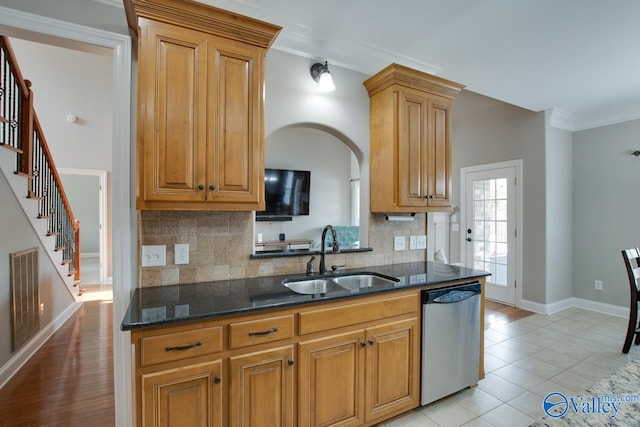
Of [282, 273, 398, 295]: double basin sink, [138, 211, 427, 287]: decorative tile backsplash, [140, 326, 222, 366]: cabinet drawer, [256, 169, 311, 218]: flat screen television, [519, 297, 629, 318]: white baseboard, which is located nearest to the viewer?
[140, 326, 222, 366]: cabinet drawer

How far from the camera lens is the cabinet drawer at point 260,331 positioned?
1.47 meters

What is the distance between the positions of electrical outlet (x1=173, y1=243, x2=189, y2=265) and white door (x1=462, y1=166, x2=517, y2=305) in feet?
14.3

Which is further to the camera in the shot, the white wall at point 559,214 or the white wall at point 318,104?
the white wall at point 559,214

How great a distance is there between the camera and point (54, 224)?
13.5 ft

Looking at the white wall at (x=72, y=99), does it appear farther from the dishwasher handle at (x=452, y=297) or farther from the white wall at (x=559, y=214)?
the white wall at (x=559, y=214)

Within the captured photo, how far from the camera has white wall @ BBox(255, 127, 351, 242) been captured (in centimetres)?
620

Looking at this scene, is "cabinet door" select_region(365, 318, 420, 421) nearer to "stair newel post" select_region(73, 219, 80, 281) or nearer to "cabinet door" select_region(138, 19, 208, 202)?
"cabinet door" select_region(138, 19, 208, 202)

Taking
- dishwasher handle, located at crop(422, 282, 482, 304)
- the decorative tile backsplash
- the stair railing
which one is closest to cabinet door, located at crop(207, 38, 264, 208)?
the decorative tile backsplash

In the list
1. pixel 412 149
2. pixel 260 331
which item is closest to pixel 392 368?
pixel 260 331

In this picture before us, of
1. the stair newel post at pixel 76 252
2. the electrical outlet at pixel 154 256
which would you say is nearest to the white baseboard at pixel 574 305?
the electrical outlet at pixel 154 256

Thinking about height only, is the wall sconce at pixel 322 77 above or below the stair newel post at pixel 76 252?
above

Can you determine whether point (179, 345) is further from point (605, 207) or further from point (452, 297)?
point (605, 207)

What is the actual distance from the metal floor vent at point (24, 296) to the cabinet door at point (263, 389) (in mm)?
2627

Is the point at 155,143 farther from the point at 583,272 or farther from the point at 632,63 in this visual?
the point at 583,272
